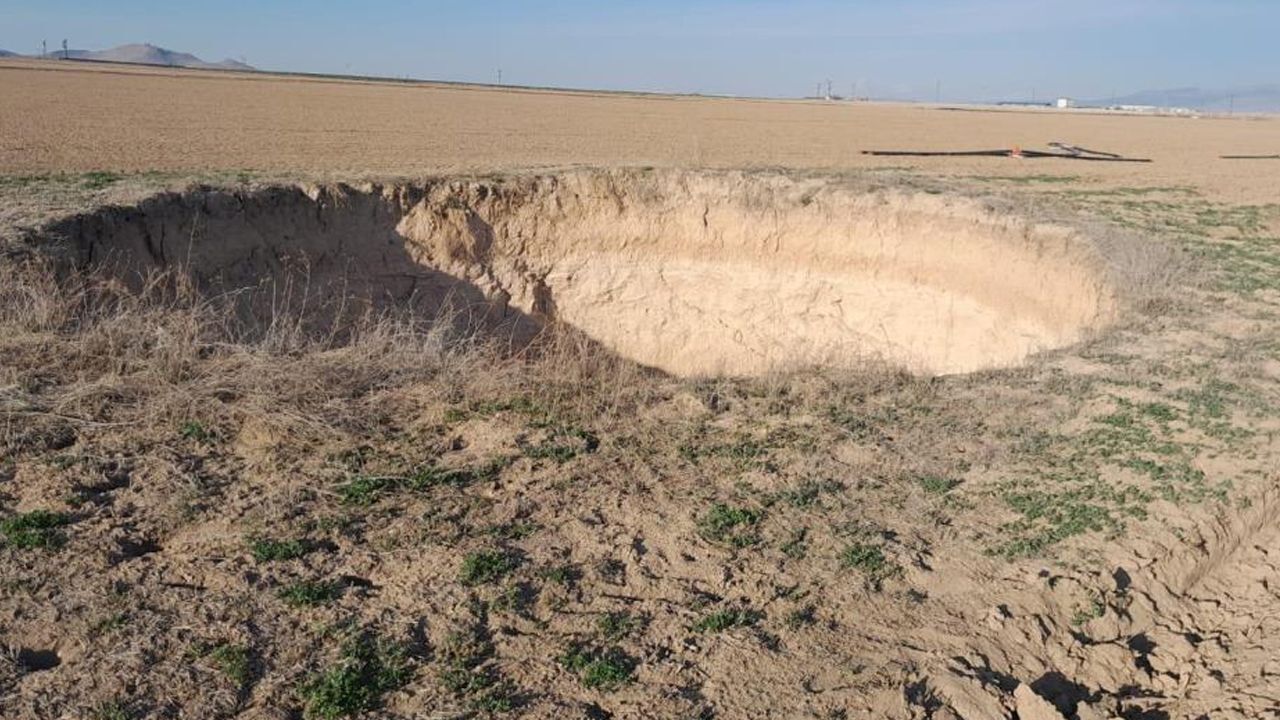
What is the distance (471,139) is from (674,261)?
19626 millimetres

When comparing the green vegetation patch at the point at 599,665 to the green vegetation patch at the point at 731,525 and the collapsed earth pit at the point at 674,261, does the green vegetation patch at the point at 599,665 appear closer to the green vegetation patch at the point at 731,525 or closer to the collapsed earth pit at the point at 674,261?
the green vegetation patch at the point at 731,525

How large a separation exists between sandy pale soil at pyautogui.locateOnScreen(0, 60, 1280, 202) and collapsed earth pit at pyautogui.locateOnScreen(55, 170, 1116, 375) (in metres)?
2.66

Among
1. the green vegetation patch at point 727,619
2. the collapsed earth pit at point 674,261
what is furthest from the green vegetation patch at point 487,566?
the collapsed earth pit at point 674,261

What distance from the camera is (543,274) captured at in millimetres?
14586

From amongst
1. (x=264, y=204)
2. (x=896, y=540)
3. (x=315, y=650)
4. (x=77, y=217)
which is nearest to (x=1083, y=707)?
(x=896, y=540)

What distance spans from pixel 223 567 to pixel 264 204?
842 centimetres

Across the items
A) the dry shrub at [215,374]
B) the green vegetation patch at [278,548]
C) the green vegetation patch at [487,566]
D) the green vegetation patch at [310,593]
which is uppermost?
the dry shrub at [215,374]

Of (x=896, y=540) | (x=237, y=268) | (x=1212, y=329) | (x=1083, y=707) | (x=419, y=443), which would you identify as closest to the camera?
(x=1083, y=707)

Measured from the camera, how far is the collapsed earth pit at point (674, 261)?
38.9 ft

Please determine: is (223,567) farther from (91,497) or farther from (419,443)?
(419,443)

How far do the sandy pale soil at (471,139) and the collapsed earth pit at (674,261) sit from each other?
8.72 feet

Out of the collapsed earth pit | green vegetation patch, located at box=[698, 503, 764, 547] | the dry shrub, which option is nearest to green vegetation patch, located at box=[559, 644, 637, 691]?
green vegetation patch, located at box=[698, 503, 764, 547]

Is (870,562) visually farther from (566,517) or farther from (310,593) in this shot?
(310,593)

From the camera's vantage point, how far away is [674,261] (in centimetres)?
1482
